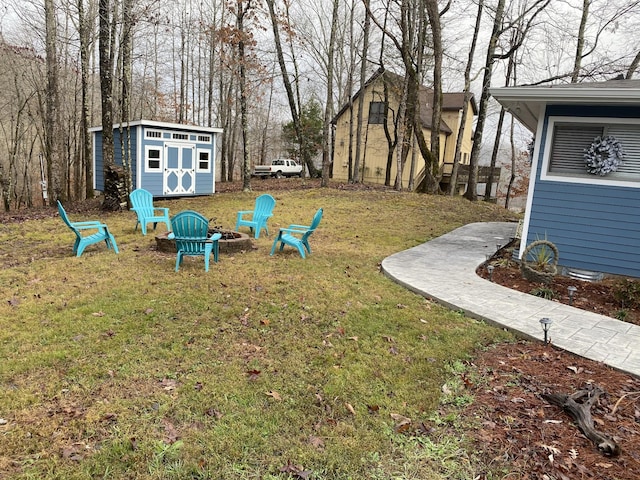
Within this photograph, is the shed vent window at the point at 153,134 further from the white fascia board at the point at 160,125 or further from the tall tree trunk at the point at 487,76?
the tall tree trunk at the point at 487,76

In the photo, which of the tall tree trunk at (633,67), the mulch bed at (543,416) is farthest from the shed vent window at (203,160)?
the tall tree trunk at (633,67)

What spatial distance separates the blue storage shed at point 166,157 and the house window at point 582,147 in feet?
36.4

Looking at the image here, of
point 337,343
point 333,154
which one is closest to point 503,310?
point 337,343

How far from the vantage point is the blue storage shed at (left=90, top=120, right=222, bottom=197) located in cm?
1294

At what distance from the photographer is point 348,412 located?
2752 millimetres

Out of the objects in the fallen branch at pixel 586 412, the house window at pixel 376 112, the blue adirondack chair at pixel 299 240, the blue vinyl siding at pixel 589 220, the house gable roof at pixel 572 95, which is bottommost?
the fallen branch at pixel 586 412

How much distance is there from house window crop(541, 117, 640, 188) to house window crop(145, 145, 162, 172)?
Result: 11.3 metres

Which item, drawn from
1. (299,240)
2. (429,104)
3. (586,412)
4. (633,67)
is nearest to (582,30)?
(633,67)

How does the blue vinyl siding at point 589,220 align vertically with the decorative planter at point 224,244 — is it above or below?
above

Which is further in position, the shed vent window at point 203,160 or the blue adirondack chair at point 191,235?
the shed vent window at point 203,160

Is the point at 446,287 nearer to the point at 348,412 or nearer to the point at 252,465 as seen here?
the point at 348,412

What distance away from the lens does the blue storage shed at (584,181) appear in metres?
5.70

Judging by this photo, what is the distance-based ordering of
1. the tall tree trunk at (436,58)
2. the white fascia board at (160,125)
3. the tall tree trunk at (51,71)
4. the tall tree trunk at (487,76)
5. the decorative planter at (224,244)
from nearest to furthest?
1. the decorative planter at (224,244)
2. the tall tree trunk at (51,71)
3. the white fascia board at (160,125)
4. the tall tree trunk at (436,58)
5. the tall tree trunk at (487,76)

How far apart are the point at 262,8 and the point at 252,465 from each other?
15.6m
